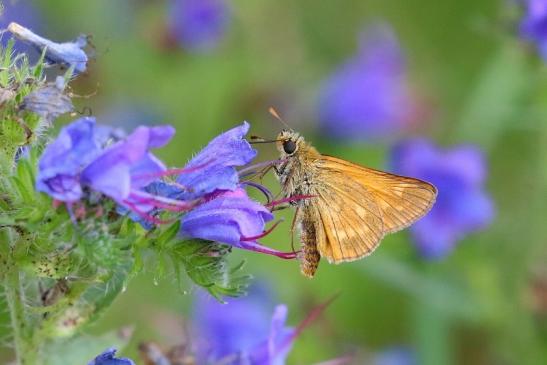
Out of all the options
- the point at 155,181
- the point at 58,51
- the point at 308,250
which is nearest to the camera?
the point at 155,181

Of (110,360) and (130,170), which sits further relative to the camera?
(110,360)

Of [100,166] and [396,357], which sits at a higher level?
[396,357]

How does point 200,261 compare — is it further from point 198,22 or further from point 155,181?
point 198,22

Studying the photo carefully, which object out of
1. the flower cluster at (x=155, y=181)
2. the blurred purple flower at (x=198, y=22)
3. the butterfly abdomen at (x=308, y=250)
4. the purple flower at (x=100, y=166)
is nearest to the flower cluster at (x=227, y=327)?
the butterfly abdomen at (x=308, y=250)

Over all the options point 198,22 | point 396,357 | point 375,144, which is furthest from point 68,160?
point 375,144

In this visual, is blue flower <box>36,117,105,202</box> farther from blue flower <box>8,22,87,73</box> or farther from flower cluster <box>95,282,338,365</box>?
flower cluster <box>95,282,338,365</box>

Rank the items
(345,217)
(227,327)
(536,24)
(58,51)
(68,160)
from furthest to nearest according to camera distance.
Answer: (227,327) < (536,24) < (345,217) < (58,51) < (68,160)

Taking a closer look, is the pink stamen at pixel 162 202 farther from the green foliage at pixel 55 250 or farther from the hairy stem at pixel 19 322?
the hairy stem at pixel 19 322
